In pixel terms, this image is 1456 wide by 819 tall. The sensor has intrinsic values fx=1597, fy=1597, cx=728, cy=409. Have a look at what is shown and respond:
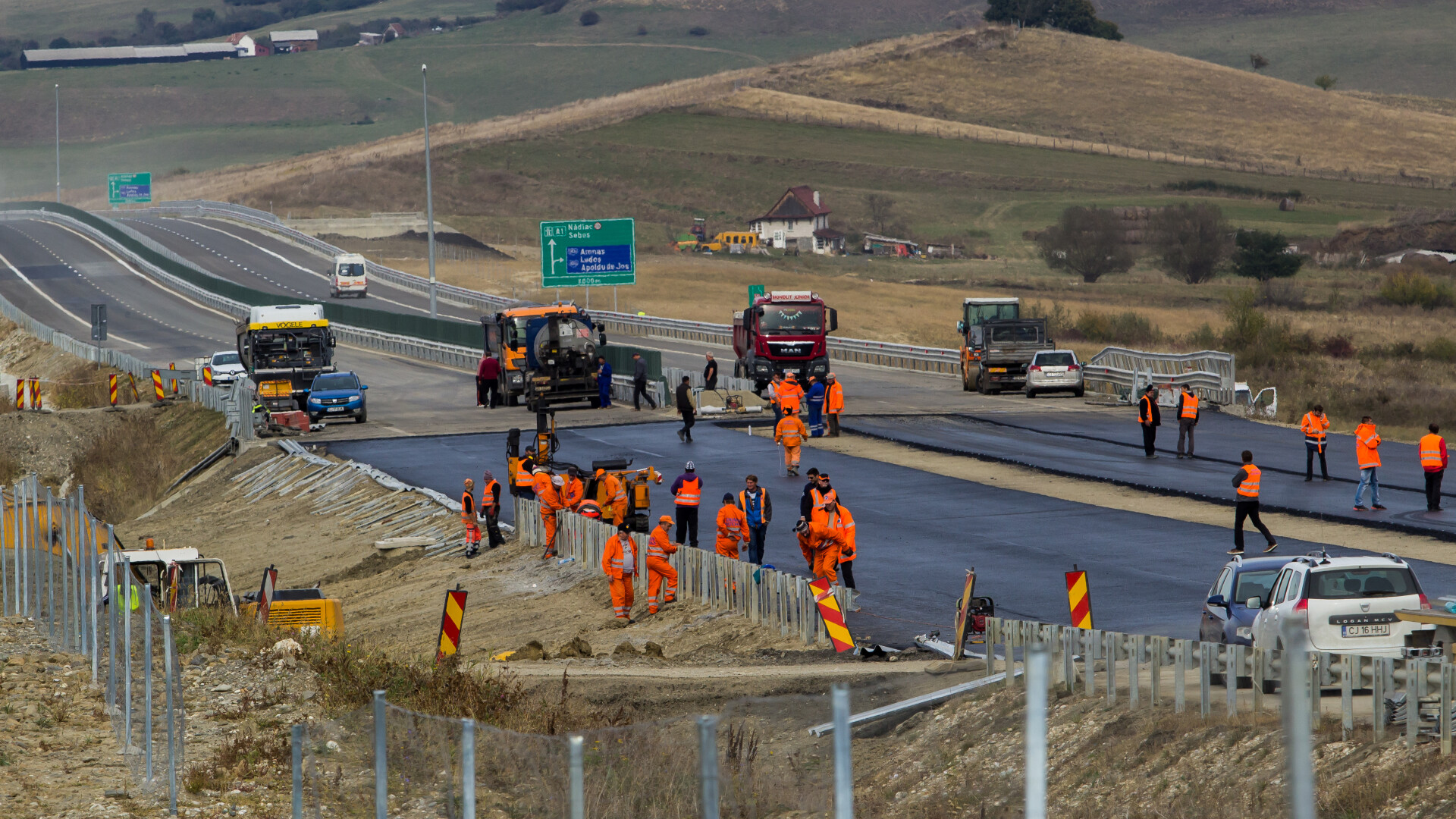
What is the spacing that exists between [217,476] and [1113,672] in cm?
2887

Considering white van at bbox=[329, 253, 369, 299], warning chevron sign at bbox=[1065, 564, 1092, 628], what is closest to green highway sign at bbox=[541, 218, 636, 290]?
white van at bbox=[329, 253, 369, 299]

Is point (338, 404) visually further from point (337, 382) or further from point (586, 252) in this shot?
point (586, 252)

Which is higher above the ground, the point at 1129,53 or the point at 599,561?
the point at 1129,53

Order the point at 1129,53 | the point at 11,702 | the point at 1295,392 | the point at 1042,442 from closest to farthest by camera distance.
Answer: the point at 11,702 → the point at 1042,442 → the point at 1295,392 → the point at 1129,53

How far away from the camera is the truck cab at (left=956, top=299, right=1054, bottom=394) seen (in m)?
45.8

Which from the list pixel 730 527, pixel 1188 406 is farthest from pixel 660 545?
pixel 1188 406

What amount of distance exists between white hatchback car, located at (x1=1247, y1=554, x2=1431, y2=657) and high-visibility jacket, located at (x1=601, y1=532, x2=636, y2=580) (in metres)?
8.54

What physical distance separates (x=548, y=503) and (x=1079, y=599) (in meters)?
10.4

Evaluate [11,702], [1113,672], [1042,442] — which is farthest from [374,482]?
[1113,672]

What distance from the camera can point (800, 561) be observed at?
2336 cm

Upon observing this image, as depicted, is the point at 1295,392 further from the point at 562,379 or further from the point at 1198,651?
the point at 1198,651

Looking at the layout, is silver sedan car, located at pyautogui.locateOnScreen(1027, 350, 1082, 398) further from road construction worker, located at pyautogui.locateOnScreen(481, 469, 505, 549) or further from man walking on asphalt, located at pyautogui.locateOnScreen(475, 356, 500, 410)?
road construction worker, located at pyautogui.locateOnScreen(481, 469, 505, 549)

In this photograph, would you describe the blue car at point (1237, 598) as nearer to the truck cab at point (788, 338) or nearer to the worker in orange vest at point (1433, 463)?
the worker in orange vest at point (1433, 463)

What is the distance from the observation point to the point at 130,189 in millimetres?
127312
